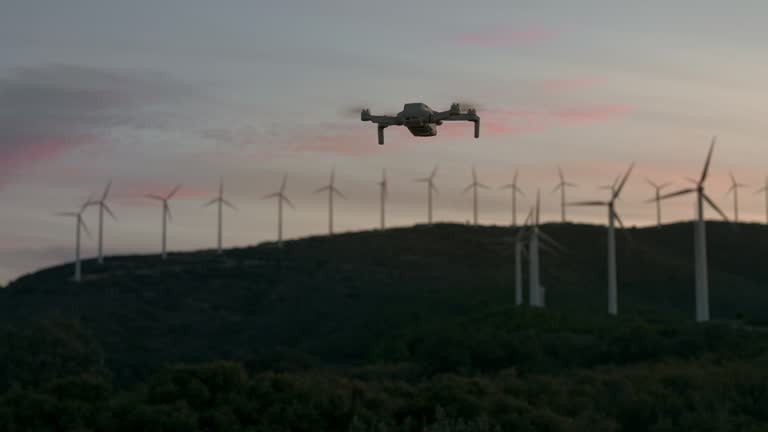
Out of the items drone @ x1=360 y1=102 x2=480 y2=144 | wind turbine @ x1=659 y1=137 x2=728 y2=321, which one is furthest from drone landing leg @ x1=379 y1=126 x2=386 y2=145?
wind turbine @ x1=659 y1=137 x2=728 y2=321

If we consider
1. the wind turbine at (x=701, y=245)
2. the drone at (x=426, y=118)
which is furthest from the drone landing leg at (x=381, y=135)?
the wind turbine at (x=701, y=245)

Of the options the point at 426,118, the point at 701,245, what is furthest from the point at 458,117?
the point at 701,245

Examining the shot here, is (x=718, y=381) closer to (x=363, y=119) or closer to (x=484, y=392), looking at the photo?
(x=484, y=392)

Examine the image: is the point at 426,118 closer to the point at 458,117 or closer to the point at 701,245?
the point at 458,117

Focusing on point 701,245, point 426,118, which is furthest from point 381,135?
point 701,245

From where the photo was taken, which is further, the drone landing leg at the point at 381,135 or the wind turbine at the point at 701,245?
the wind turbine at the point at 701,245

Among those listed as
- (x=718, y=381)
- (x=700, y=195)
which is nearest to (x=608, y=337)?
(x=700, y=195)

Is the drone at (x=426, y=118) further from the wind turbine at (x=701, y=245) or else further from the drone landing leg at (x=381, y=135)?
the wind turbine at (x=701, y=245)

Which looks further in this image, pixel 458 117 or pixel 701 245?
pixel 701 245

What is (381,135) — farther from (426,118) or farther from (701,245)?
(701,245)

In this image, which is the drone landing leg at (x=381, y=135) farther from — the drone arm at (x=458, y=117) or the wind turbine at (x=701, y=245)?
the wind turbine at (x=701, y=245)

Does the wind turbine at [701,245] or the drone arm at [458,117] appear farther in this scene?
the wind turbine at [701,245]
